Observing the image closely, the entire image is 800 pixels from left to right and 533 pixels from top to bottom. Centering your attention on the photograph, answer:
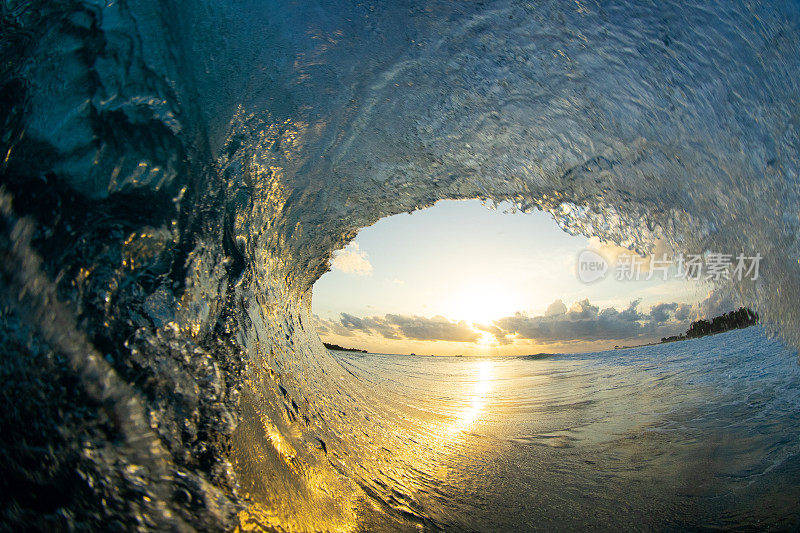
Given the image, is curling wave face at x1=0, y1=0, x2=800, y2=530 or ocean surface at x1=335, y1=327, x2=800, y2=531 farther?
ocean surface at x1=335, y1=327, x2=800, y2=531

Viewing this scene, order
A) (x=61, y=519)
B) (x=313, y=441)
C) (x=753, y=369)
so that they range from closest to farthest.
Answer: (x=61, y=519)
(x=313, y=441)
(x=753, y=369)

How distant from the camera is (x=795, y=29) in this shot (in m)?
2.24

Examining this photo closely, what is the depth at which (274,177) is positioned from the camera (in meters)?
3.05

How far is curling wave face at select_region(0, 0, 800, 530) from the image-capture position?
1.56 m

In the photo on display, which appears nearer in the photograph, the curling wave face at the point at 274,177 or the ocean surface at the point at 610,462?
the curling wave face at the point at 274,177

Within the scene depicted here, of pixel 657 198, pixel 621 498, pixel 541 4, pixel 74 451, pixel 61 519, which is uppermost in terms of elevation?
pixel 541 4

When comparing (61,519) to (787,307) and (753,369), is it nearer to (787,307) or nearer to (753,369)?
(787,307)

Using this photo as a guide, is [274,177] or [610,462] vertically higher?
[274,177]

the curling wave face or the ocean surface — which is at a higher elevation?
the curling wave face

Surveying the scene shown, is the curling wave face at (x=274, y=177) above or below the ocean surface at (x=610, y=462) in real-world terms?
above

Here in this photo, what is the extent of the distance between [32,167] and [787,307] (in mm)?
5589

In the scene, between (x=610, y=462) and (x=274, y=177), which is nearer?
(x=610, y=462)

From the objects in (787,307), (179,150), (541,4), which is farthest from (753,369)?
(179,150)

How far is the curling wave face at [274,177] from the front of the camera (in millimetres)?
1563
